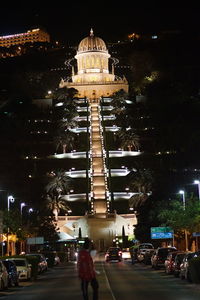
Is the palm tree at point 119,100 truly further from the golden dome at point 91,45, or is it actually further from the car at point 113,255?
the car at point 113,255

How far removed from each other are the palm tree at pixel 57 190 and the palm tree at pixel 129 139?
1938cm

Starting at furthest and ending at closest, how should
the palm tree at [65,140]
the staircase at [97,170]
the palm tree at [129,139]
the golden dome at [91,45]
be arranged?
the golden dome at [91,45], the palm tree at [129,139], the palm tree at [65,140], the staircase at [97,170]

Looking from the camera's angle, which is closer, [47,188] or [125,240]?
[125,240]

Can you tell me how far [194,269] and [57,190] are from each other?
255 ft

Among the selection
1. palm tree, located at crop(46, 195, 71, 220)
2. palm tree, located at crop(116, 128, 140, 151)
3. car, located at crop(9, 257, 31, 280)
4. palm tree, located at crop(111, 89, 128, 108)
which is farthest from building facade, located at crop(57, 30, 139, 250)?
car, located at crop(9, 257, 31, 280)

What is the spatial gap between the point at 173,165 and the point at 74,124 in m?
29.9

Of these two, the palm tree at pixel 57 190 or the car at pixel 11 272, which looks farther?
the palm tree at pixel 57 190

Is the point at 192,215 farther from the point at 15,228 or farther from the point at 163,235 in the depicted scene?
the point at 15,228

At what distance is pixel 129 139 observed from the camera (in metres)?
127

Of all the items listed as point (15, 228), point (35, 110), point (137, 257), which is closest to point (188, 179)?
point (137, 257)

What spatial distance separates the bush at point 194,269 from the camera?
27.7 m

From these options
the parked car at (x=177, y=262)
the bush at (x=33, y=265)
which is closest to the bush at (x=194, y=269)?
the parked car at (x=177, y=262)

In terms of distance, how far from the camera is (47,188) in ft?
347

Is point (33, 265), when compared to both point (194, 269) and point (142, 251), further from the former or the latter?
point (142, 251)
